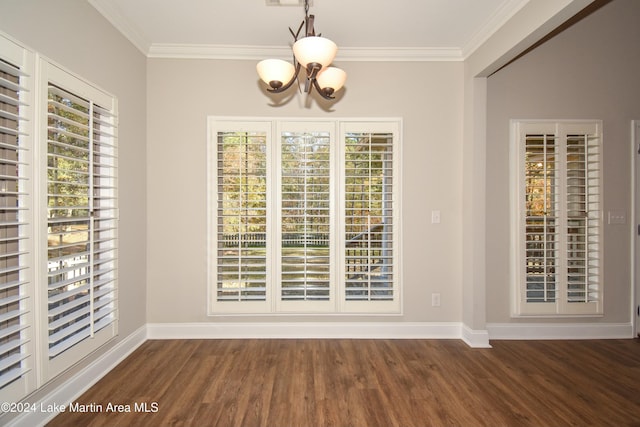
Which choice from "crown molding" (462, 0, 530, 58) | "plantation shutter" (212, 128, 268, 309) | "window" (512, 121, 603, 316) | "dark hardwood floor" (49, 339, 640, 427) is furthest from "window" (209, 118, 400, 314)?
"window" (512, 121, 603, 316)

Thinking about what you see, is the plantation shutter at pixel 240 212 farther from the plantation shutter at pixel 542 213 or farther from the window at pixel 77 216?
the plantation shutter at pixel 542 213

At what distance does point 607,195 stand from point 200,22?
429 cm

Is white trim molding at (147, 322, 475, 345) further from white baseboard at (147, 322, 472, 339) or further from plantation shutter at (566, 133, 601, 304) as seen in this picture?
plantation shutter at (566, 133, 601, 304)

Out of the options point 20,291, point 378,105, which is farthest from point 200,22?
point 20,291

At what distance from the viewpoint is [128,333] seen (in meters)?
2.73

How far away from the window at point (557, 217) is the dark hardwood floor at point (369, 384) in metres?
0.48

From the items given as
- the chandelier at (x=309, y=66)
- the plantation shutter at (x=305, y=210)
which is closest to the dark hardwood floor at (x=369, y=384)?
the plantation shutter at (x=305, y=210)

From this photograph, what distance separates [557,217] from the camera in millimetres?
3020

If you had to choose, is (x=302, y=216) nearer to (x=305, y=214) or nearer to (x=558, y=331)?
(x=305, y=214)

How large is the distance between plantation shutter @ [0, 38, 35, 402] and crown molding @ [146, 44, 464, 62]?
4.83ft

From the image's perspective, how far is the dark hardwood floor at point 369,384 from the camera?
190 cm

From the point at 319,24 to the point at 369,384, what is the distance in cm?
299

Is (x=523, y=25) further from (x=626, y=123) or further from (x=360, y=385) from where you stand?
(x=360, y=385)

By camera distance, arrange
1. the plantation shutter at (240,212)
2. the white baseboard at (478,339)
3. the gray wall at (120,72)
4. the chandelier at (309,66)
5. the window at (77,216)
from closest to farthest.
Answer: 1. the chandelier at (309,66)
2. the gray wall at (120,72)
3. the window at (77,216)
4. the white baseboard at (478,339)
5. the plantation shutter at (240,212)
